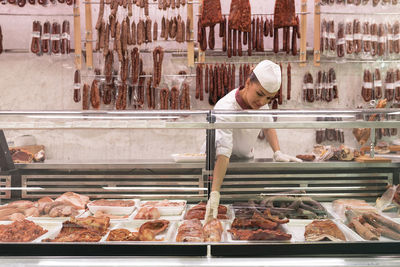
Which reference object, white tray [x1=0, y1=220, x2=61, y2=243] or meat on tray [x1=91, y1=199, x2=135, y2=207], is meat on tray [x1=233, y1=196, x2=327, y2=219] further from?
white tray [x1=0, y1=220, x2=61, y2=243]

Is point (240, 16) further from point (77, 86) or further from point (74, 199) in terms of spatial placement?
point (74, 199)

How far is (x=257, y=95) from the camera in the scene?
3.18m

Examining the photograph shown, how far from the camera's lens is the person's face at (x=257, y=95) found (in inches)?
124

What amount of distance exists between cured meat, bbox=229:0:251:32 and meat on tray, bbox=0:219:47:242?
4.29m

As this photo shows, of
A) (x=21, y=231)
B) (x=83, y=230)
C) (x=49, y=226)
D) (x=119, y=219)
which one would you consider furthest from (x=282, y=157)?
(x=21, y=231)

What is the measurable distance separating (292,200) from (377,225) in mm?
573

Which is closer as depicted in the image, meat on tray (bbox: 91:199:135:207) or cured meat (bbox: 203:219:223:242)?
cured meat (bbox: 203:219:223:242)

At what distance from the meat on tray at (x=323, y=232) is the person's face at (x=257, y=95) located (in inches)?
47.2

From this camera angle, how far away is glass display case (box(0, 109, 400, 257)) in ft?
7.37

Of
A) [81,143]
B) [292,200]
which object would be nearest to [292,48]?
[292,200]

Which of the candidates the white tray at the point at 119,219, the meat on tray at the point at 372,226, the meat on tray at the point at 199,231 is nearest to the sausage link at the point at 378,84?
the meat on tray at the point at 372,226

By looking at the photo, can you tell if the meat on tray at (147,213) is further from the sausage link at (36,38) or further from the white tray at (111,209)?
the sausage link at (36,38)

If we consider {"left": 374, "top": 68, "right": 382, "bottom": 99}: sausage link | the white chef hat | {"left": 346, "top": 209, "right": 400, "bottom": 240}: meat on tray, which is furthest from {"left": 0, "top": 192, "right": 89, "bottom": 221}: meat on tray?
{"left": 374, "top": 68, "right": 382, "bottom": 99}: sausage link

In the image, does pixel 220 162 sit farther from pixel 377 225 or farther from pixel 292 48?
pixel 292 48
